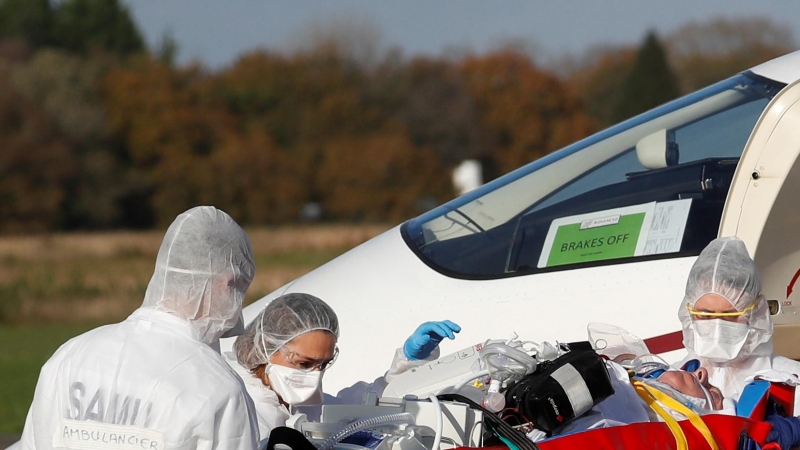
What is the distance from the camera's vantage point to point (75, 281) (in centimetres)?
2586

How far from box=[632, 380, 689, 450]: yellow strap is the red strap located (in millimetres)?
797

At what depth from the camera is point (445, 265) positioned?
464 cm

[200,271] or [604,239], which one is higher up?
[200,271]

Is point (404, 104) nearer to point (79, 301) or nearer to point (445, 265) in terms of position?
point (79, 301)

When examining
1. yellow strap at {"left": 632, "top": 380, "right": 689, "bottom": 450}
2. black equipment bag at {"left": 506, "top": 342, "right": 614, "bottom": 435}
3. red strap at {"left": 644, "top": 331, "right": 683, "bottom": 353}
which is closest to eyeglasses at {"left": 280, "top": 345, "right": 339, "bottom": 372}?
black equipment bag at {"left": 506, "top": 342, "right": 614, "bottom": 435}

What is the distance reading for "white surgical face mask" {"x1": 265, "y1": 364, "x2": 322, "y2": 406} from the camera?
127 inches

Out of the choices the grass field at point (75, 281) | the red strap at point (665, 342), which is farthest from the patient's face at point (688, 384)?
the grass field at point (75, 281)

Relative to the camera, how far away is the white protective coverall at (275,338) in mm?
3195

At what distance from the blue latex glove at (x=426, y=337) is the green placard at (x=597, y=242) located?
90cm

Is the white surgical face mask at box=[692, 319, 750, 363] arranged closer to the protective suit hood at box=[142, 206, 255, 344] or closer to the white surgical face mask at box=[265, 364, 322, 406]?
the white surgical face mask at box=[265, 364, 322, 406]

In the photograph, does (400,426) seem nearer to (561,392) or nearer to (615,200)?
(561,392)

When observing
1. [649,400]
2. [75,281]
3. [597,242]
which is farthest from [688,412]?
[75,281]

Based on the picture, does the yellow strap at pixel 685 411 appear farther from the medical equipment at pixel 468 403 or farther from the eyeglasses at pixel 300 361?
the eyeglasses at pixel 300 361

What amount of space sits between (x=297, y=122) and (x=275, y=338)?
149 ft
